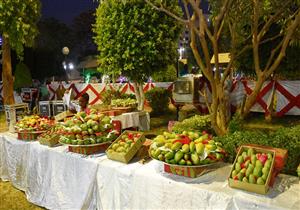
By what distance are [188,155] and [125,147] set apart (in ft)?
2.45

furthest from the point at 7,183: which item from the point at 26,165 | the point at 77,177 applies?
the point at 77,177

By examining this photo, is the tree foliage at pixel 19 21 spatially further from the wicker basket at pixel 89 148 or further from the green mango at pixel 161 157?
the green mango at pixel 161 157

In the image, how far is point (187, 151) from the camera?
2.29 metres

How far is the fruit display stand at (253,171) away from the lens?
6.36ft

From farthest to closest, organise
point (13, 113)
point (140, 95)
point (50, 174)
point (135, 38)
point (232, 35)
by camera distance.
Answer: point (140, 95) < point (135, 38) < point (13, 113) < point (232, 35) < point (50, 174)

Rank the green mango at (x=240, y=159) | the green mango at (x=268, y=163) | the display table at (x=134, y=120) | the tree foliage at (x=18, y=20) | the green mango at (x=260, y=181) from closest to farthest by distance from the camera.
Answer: the green mango at (x=260, y=181) → the green mango at (x=268, y=163) → the green mango at (x=240, y=159) → the display table at (x=134, y=120) → the tree foliage at (x=18, y=20)

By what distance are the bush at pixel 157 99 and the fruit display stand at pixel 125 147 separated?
6.95 m

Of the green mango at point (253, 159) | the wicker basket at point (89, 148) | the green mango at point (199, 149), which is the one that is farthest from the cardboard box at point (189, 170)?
the wicker basket at point (89, 148)

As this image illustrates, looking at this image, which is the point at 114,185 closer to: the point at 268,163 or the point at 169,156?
the point at 169,156

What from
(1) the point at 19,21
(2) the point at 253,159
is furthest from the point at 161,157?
(1) the point at 19,21

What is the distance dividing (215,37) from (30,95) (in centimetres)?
1007

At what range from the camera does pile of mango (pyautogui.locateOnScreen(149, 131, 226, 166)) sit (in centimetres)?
225

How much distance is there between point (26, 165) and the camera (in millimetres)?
3873

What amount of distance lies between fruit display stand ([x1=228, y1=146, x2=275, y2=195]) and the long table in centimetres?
5
